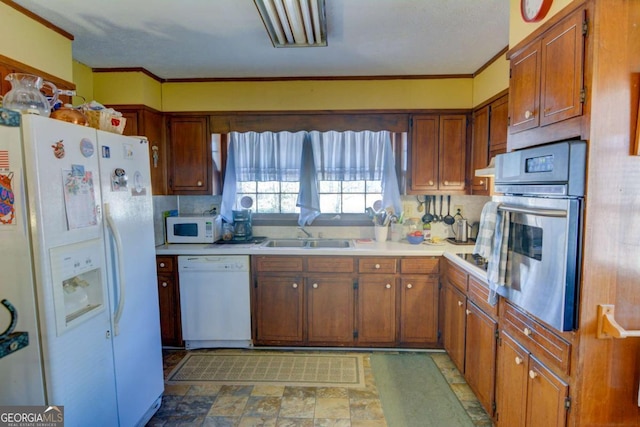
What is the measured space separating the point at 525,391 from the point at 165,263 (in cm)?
287

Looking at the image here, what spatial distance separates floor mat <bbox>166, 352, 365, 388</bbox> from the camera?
2723 millimetres

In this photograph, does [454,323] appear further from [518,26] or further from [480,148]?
[518,26]

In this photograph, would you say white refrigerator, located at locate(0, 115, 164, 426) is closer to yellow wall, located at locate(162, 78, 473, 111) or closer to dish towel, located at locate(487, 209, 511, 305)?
yellow wall, located at locate(162, 78, 473, 111)

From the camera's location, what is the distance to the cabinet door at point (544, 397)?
142cm

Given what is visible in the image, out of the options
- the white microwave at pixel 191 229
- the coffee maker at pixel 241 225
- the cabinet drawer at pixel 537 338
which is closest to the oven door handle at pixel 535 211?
the cabinet drawer at pixel 537 338

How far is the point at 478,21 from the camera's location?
89.4 inches

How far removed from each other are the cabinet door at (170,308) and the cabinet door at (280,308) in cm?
74

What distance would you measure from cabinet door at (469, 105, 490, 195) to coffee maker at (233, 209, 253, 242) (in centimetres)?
223

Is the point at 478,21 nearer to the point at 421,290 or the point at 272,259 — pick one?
the point at 421,290

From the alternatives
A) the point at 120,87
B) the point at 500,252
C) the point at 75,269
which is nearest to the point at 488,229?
the point at 500,252

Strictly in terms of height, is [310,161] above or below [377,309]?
above

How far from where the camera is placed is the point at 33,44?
7.26 ft

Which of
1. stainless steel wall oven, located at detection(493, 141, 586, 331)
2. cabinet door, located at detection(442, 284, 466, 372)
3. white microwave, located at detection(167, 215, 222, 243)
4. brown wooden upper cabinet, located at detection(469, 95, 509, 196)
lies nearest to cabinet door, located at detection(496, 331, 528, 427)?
stainless steel wall oven, located at detection(493, 141, 586, 331)

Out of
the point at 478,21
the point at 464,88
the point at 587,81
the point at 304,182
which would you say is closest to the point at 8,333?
the point at 587,81
